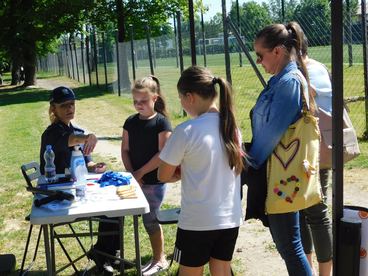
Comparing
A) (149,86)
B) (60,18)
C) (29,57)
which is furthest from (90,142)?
(29,57)

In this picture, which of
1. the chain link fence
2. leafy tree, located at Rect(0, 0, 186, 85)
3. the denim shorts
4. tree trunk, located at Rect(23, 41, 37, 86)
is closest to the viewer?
the denim shorts

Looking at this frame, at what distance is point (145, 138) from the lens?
3.85 m

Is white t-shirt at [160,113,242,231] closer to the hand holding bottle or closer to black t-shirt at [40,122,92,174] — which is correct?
the hand holding bottle

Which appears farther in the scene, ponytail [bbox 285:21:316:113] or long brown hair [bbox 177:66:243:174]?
ponytail [bbox 285:21:316:113]

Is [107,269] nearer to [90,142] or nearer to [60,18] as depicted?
[90,142]

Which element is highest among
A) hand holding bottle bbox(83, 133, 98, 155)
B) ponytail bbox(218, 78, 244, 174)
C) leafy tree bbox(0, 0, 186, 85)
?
leafy tree bbox(0, 0, 186, 85)

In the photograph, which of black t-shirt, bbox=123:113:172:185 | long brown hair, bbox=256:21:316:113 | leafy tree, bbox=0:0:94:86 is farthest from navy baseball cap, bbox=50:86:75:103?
leafy tree, bbox=0:0:94:86

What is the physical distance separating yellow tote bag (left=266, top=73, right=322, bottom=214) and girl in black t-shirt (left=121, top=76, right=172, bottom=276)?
117 centimetres

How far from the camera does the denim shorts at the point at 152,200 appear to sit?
13.0 feet

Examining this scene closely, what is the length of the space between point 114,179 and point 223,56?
36.9ft

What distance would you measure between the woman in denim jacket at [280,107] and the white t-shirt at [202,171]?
9.8 inches

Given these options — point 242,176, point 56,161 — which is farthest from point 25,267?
point 242,176

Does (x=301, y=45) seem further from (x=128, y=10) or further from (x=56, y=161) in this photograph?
(x=128, y=10)

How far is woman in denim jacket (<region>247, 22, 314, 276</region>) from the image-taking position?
2762 mm
